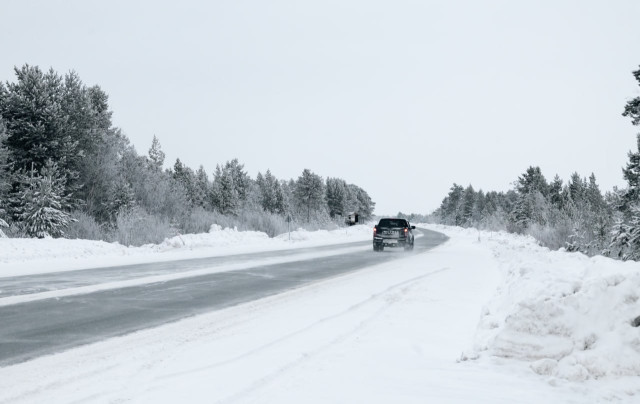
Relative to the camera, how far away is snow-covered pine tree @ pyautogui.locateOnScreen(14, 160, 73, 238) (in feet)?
72.8

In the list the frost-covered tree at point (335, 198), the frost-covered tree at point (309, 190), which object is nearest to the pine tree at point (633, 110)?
the frost-covered tree at point (309, 190)

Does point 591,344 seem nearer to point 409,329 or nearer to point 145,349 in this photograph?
point 409,329

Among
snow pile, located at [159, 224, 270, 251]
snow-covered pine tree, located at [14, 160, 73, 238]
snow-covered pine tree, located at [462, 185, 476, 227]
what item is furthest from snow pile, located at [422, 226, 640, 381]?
snow-covered pine tree, located at [462, 185, 476, 227]

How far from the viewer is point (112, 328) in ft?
22.3

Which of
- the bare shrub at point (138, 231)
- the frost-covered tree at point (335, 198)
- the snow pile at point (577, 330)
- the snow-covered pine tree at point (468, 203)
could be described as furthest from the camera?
the snow-covered pine tree at point (468, 203)

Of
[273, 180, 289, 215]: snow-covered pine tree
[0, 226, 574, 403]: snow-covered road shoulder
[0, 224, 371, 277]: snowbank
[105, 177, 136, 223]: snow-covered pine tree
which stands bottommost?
[0, 226, 574, 403]: snow-covered road shoulder

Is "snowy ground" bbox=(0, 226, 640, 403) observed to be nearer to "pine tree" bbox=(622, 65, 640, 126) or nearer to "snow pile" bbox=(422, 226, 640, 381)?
"snow pile" bbox=(422, 226, 640, 381)

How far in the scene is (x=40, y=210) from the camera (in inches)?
875

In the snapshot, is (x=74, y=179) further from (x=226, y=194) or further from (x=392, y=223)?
(x=226, y=194)

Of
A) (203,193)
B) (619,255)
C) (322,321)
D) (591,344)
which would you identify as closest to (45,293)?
(322,321)

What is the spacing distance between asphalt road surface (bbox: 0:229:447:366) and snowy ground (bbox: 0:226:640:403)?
23.7 inches

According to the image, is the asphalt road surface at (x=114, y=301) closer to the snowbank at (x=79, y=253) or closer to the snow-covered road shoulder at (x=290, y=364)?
the snow-covered road shoulder at (x=290, y=364)

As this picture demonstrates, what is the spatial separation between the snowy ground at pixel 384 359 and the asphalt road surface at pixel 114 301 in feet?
1.97

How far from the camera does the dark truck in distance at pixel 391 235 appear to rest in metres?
25.8
